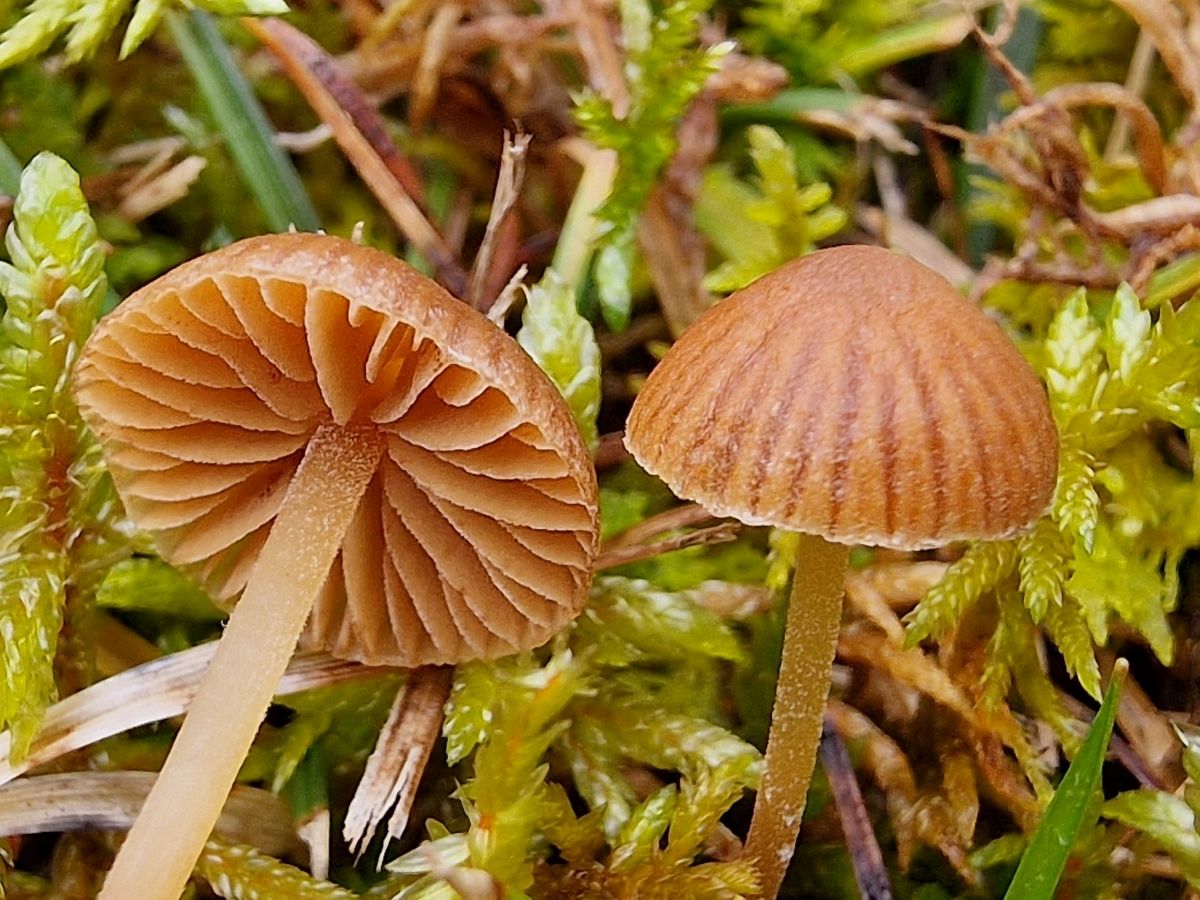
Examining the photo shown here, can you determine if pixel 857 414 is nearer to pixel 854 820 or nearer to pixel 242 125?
pixel 854 820

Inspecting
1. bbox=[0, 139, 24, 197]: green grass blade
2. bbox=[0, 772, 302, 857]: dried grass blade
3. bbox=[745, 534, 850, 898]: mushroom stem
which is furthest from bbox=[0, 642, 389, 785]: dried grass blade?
bbox=[0, 139, 24, 197]: green grass blade

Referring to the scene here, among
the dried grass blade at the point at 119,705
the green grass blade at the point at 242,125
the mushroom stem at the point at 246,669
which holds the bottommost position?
the dried grass blade at the point at 119,705

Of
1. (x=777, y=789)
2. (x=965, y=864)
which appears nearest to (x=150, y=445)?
(x=777, y=789)

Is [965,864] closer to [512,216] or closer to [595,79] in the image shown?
[512,216]

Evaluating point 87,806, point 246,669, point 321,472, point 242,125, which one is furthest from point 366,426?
point 242,125

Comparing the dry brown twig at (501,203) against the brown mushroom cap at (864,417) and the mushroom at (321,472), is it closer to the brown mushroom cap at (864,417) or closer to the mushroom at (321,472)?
the mushroom at (321,472)

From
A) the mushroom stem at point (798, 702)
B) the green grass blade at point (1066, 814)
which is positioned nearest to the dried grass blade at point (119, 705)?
the mushroom stem at point (798, 702)

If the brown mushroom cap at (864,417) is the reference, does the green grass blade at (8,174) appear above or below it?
above
